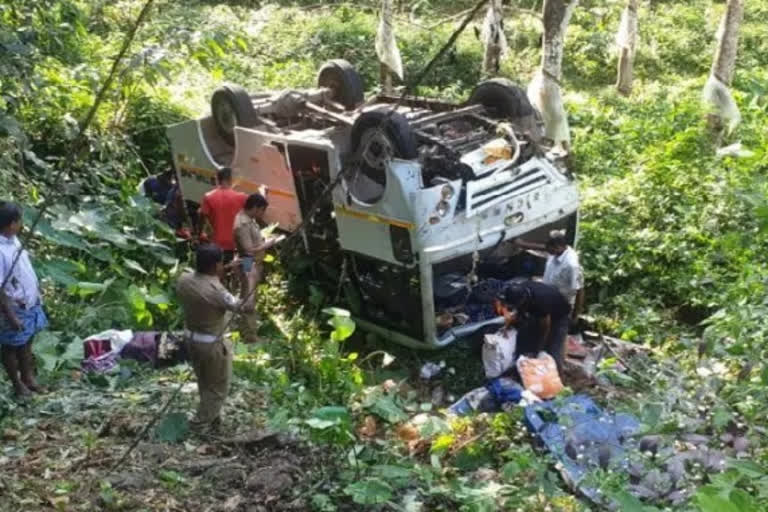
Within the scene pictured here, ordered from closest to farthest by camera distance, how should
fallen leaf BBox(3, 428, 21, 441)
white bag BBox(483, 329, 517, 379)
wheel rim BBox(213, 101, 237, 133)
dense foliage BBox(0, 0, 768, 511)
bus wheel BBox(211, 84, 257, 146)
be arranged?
1. dense foliage BBox(0, 0, 768, 511)
2. fallen leaf BBox(3, 428, 21, 441)
3. white bag BBox(483, 329, 517, 379)
4. bus wheel BBox(211, 84, 257, 146)
5. wheel rim BBox(213, 101, 237, 133)

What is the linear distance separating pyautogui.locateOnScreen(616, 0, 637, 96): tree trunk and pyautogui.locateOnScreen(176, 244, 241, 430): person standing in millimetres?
11769

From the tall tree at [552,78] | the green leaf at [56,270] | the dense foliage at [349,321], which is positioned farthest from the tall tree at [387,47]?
the green leaf at [56,270]

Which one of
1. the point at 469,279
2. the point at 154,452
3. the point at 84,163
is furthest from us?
the point at 84,163

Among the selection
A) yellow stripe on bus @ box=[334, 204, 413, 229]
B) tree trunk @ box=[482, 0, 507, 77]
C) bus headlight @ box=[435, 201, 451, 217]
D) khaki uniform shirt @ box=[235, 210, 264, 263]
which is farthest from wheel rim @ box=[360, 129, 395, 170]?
tree trunk @ box=[482, 0, 507, 77]

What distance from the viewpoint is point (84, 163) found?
23.8 ft

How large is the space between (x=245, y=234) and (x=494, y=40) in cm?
710

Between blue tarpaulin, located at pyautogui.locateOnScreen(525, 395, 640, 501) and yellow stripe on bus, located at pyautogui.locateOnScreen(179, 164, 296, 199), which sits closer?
blue tarpaulin, located at pyautogui.locateOnScreen(525, 395, 640, 501)

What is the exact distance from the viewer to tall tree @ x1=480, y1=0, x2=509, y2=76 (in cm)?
1236

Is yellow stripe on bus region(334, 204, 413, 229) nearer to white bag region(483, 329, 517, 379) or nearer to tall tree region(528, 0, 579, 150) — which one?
white bag region(483, 329, 517, 379)

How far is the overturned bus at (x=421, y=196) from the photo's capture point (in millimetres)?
6375

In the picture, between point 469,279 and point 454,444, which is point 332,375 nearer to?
point 454,444

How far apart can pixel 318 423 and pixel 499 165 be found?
349 cm

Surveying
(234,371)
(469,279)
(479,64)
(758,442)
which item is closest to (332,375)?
(234,371)

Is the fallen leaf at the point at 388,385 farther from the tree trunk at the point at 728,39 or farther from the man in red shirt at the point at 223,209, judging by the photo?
the tree trunk at the point at 728,39
